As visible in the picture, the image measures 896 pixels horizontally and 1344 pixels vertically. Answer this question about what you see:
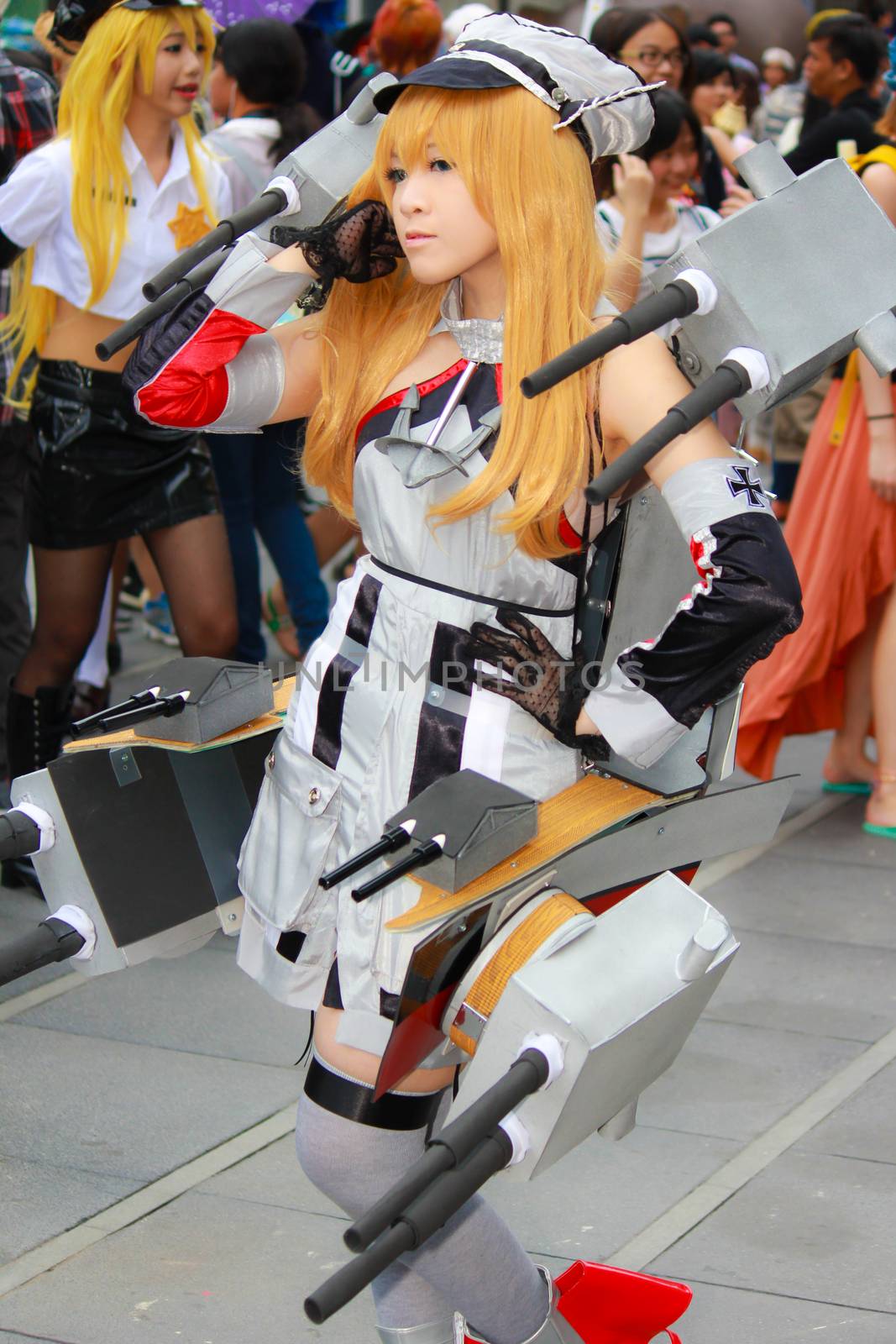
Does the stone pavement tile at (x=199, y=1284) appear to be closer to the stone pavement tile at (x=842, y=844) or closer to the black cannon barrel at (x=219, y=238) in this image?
the black cannon barrel at (x=219, y=238)

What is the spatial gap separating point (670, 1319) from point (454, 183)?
1.61m

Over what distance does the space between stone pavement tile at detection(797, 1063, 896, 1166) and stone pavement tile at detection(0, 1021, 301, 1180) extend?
1018 millimetres

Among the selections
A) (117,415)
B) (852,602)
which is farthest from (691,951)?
(852,602)

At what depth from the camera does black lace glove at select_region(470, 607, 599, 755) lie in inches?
89.7

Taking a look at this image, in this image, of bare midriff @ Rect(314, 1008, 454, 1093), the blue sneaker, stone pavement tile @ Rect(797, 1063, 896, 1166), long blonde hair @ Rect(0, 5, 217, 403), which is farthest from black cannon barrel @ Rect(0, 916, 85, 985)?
the blue sneaker

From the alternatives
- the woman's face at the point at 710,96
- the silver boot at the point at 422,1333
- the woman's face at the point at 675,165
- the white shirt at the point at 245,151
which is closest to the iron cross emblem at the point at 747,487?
the silver boot at the point at 422,1333

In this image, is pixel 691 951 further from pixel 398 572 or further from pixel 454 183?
pixel 454 183

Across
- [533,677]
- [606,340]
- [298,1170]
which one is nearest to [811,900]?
[298,1170]

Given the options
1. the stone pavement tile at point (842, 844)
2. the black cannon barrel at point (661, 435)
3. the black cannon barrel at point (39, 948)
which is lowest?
the stone pavement tile at point (842, 844)

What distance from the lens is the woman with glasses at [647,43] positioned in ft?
20.2

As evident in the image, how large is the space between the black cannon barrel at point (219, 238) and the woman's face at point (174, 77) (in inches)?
81.0

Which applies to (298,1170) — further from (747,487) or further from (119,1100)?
(747,487)

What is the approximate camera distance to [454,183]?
7.32ft

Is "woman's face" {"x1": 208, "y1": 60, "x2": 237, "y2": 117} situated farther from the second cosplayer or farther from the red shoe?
the red shoe
